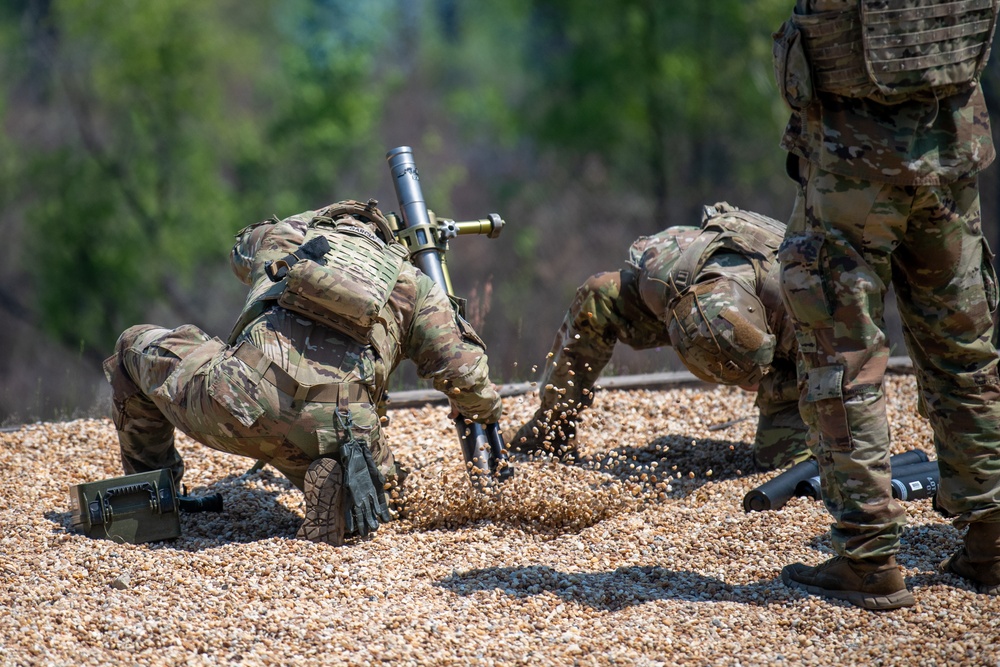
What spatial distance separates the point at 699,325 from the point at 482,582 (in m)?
1.62

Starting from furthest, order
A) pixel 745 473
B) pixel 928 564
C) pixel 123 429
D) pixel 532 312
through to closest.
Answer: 1. pixel 532 312
2. pixel 745 473
3. pixel 123 429
4. pixel 928 564

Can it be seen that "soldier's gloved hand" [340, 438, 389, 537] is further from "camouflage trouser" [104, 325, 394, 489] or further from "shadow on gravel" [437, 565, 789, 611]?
"shadow on gravel" [437, 565, 789, 611]

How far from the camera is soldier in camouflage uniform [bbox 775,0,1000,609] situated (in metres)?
3.32

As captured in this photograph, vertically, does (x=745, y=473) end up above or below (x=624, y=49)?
below

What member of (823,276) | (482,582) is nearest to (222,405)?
(482,582)

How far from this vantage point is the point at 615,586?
3854 mm

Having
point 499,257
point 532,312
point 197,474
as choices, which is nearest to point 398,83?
point 499,257

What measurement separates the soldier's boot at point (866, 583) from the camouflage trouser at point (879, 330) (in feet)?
0.25

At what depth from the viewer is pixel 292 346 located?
421cm

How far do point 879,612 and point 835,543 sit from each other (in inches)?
9.8

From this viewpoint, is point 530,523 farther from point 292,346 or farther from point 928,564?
point 928,564

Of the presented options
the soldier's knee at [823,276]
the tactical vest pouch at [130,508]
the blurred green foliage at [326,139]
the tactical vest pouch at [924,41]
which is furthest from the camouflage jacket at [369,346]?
the blurred green foliage at [326,139]

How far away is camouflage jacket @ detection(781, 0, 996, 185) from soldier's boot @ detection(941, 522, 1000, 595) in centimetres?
115

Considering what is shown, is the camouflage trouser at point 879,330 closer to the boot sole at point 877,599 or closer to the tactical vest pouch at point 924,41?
the boot sole at point 877,599
